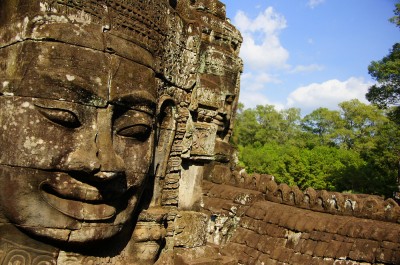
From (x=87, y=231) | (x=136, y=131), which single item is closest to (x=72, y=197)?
(x=87, y=231)

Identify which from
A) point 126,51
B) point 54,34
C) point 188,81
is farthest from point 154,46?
point 54,34

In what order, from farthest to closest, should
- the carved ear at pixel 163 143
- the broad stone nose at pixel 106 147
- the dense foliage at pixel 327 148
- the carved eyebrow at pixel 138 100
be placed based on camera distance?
the dense foliage at pixel 327 148, the carved ear at pixel 163 143, the carved eyebrow at pixel 138 100, the broad stone nose at pixel 106 147

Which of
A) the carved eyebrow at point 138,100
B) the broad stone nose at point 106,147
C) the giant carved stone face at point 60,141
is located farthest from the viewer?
the carved eyebrow at point 138,100

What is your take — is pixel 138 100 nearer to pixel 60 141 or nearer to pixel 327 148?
pixel 60 141

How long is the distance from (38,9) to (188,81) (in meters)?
1.70

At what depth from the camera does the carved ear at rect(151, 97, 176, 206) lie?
12.1 feet

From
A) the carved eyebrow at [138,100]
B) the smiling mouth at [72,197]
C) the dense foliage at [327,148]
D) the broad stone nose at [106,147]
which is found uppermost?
the dense foliage at [327,148]

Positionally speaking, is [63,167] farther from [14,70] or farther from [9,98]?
[14,70]

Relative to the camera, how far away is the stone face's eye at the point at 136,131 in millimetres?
2993

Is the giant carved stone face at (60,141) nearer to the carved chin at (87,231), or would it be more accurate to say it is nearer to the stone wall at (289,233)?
the carved chin at (87,231)

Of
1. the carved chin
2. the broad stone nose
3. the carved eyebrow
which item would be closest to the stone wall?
the carved chin

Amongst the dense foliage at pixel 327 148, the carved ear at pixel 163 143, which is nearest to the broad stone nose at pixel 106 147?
the carved ear at pixel 163 143

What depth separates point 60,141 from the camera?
8.59ft

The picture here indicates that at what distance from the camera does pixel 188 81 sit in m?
3.96
